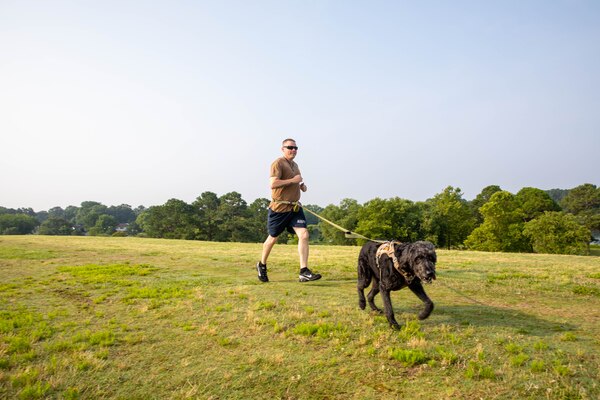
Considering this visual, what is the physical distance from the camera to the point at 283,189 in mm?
7449

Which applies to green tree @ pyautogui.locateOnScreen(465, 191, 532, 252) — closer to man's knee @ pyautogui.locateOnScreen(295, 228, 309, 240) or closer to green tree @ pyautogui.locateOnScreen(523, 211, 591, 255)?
green tree @ pyautogui.locateOnScreen(523, 211, 591, 255)

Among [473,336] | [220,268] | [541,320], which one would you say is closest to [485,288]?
[541,320]

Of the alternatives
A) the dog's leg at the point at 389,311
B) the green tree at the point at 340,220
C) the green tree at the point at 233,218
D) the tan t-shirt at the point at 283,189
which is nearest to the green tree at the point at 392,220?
the green tree at the point at 340,220

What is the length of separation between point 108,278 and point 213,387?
6733mm

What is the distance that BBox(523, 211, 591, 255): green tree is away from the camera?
38.3 m

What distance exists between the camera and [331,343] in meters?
3.99

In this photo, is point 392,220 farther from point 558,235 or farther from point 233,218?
point 233,218

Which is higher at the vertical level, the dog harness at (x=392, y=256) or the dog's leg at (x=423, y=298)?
the dog harness at (x=392, y=256)

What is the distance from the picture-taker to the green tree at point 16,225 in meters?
91.5

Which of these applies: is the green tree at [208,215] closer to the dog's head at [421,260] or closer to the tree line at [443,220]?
the tree line at [443,220]

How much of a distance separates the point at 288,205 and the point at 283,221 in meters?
0.39

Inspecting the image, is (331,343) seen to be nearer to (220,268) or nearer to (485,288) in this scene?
(485,288)

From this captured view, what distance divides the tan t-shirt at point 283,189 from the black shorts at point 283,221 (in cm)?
12

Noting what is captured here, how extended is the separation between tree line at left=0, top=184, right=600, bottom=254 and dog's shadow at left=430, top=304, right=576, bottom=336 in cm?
2209
